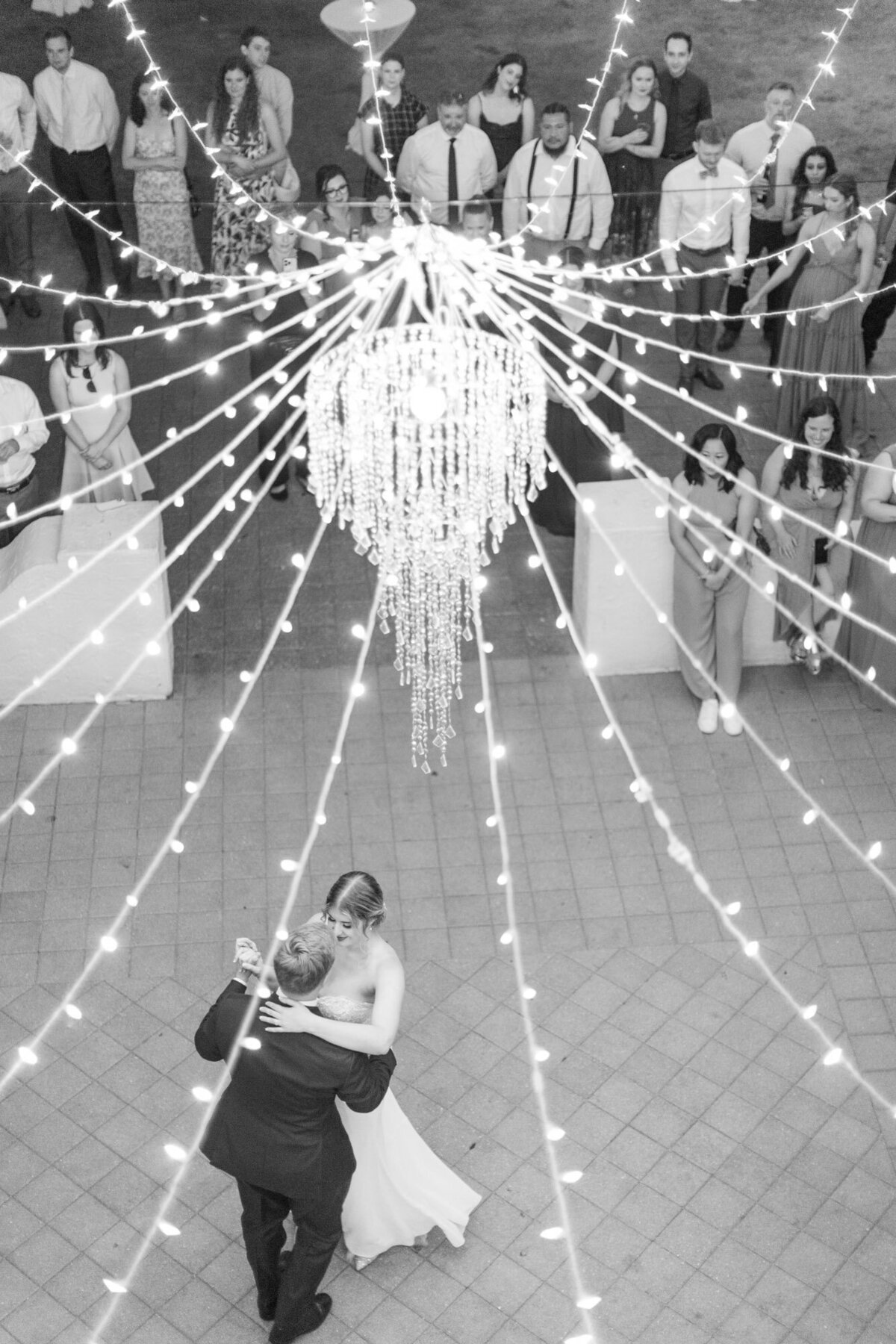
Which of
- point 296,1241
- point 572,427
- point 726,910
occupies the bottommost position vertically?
point 296,1241

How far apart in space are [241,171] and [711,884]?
5.38 meters

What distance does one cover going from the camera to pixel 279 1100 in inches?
197

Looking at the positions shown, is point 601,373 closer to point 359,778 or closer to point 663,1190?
point 359,778

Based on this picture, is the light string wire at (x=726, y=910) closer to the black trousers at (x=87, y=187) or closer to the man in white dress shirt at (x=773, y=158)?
the man in white dress shirt at (x=773, y=158)

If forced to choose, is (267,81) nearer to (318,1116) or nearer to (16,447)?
(16,447)

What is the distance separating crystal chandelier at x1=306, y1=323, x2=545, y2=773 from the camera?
5457 millimetres

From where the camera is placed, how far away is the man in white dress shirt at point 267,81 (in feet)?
34.0

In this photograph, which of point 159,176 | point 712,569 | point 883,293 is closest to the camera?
point 712,569

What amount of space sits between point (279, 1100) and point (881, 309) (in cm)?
652

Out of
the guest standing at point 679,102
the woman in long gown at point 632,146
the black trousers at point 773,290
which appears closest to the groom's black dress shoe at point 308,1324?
the black trousers at point 773,290

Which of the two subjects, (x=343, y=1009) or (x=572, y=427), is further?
(x=572, y=427)

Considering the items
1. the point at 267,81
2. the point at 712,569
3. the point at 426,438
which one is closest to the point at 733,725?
the point at 712,569

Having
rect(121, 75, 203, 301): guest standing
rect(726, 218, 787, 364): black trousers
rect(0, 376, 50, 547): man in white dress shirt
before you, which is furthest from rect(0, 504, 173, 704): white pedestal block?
rect(726, 218, 787, 364): black trousers

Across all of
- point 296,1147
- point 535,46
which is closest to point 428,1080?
point 296,1147
